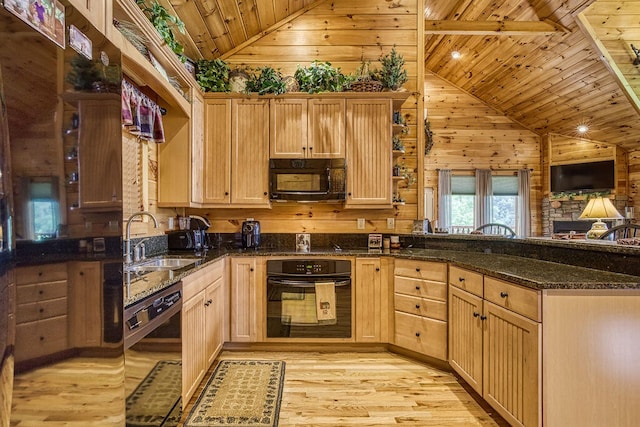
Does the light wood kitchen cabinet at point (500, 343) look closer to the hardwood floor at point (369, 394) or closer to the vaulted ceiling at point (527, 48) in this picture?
the hardwood floor at point (369, 394)

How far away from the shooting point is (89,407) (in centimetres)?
88

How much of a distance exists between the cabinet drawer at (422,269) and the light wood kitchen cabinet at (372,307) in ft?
0.52

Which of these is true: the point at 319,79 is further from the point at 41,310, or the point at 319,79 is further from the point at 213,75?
the point at 41,310

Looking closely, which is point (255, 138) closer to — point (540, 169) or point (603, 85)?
point (603, 85)

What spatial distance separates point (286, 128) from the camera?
3334 millimetres

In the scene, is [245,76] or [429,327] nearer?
[429,327]

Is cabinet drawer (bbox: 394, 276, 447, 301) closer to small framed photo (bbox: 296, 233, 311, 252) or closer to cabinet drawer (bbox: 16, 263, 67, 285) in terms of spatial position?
small framed photo (bbox: 296, 233, 311, 252)

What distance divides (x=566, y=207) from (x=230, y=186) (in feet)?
23.8

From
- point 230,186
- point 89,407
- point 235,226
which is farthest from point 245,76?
point 89,407

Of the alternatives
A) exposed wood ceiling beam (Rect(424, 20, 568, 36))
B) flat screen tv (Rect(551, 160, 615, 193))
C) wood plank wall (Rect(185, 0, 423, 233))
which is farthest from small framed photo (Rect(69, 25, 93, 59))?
flat screen tv (Rect(551, 160, 615, 193))

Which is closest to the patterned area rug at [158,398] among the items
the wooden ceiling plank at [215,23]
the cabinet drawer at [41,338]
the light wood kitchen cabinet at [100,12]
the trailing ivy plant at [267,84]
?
the cabinet drawer at [41,338]

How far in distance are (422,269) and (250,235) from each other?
1.63 meters

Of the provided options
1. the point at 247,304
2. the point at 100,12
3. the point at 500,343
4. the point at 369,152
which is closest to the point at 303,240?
the point at 247,304

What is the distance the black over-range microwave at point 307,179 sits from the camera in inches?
129
